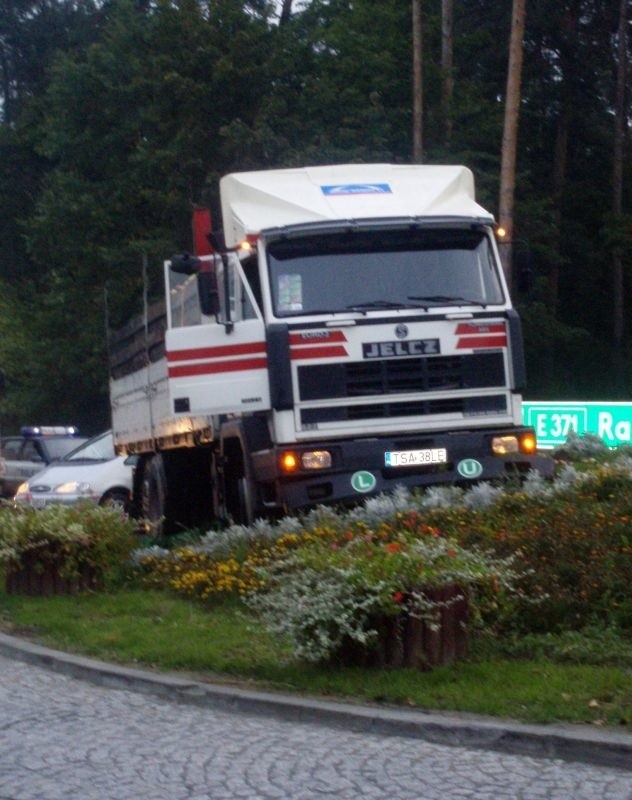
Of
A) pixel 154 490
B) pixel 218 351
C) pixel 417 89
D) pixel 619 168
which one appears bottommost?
pixel 154 490

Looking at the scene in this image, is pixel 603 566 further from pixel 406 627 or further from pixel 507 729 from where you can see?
pixel 507 729

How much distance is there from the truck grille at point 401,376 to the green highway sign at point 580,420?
8.08 meters

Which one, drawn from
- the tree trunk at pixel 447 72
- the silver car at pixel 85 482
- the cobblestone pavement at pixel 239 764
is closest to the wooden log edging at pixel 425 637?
the cobblestone pavement at pixel 239 764

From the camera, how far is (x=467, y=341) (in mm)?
13250

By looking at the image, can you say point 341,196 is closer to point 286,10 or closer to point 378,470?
point 378,470

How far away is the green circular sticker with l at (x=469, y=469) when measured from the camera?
13.2 metres

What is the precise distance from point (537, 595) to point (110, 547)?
4.91m

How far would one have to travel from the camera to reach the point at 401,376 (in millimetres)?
13227

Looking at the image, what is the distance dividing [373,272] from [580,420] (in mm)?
10096

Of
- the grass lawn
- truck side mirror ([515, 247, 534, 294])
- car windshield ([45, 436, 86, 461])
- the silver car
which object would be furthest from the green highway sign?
the grass lawn

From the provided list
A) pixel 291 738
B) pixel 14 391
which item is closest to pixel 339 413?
pixel 291 738

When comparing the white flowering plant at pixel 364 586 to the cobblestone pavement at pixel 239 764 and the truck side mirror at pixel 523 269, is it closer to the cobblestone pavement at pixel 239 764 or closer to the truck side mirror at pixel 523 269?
the cobblestone pavement at pixel 239 764

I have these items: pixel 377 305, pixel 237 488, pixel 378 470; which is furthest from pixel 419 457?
pixel 237 488

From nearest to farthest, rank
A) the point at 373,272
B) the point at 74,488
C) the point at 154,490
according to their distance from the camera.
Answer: the point at 373,272 < the point at 154,490 < the point at 74,488
